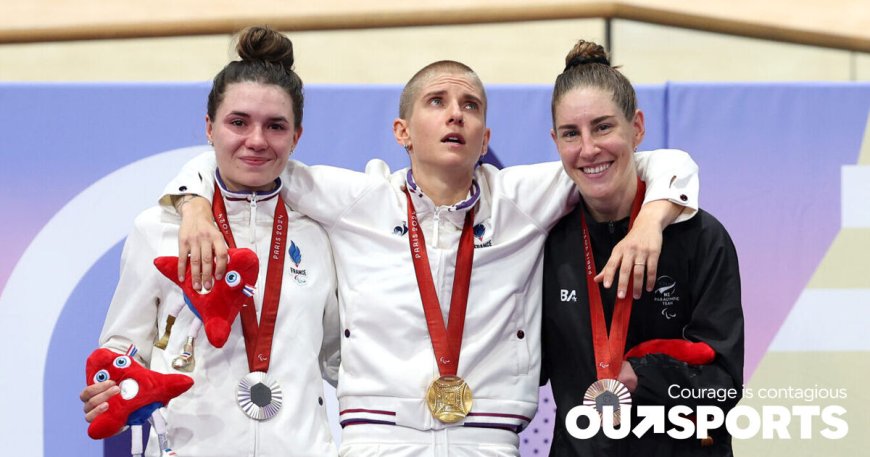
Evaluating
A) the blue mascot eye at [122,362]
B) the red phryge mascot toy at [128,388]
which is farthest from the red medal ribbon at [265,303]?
the blue mascot eye at [122,362]

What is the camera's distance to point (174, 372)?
2762mm

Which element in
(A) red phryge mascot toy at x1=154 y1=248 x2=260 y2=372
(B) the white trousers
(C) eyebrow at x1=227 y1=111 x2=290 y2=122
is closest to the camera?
(A) red phryge mascot toy at x1=154 y1=248 x2=260 y2=372

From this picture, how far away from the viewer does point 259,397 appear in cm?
271

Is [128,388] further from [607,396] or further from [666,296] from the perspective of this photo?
[666,296]

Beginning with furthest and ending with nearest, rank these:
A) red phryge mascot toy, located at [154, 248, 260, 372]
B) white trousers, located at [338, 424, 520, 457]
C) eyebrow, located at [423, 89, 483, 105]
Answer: eyebrow, located at [423, 89, 483, 105] → white trousers, located at [338, 424, 520, 457] → red phryge mascot toy, located at [154, 248, 260, 372]

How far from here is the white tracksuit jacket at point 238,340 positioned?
8.93 ft

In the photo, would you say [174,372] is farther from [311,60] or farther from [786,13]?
[786,13]

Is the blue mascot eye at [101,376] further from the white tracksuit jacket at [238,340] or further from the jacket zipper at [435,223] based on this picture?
the jacket zipper at [435,223]

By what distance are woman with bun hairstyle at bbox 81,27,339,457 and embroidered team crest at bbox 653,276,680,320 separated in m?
0.95

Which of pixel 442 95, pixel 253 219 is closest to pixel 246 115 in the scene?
pixel 253 219

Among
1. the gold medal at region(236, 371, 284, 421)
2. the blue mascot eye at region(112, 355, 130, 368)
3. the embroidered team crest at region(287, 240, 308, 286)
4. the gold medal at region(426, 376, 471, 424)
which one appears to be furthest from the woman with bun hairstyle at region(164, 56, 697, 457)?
the blue mascot eye at region(112, 355, 130, 368)

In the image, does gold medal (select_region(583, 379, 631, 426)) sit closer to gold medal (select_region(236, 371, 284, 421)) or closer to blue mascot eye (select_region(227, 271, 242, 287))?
gold medal (select_region(236, 371, 284, 421))

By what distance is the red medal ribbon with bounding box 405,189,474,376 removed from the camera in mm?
2787

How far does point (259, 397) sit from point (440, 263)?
63cm
